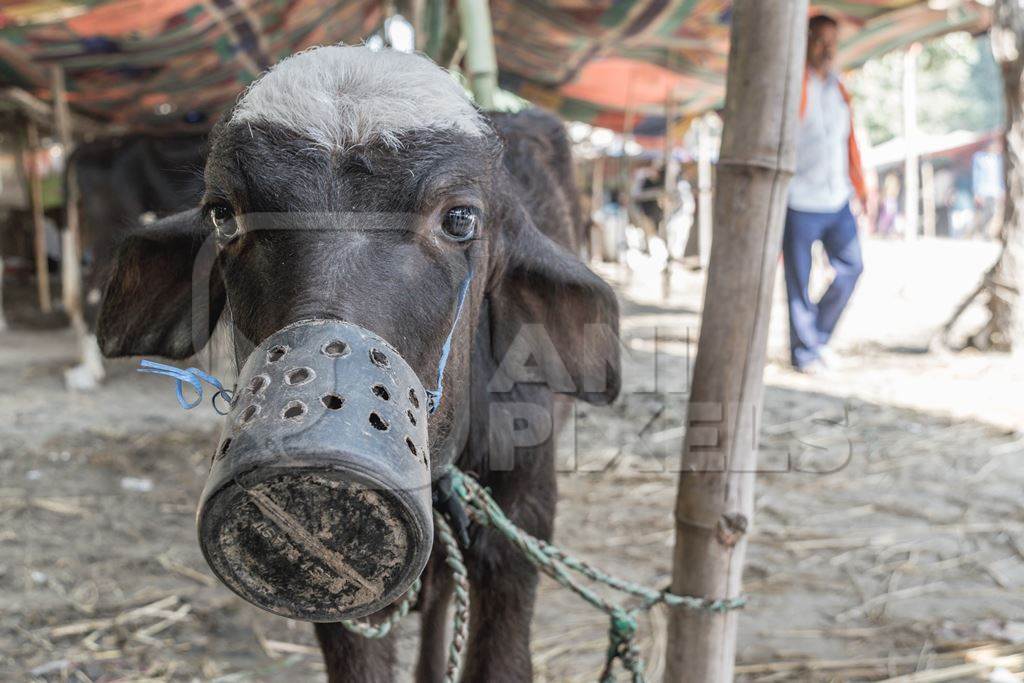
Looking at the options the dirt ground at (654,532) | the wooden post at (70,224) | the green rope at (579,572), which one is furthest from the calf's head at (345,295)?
the wooden post at (70,224)

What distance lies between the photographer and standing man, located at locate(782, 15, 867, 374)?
614cm

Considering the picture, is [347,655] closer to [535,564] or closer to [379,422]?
[535,564]

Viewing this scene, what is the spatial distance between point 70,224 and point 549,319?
20.8 ft

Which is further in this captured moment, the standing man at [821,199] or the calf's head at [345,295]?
the standing man at [821,199]

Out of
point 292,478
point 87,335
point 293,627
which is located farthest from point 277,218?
point 87,335

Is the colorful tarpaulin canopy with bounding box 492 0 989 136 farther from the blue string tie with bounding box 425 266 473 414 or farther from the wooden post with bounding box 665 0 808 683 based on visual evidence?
the blue string tie with bounding box 425 266 473 414

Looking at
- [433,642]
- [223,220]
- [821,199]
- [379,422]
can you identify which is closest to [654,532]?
[433,642]

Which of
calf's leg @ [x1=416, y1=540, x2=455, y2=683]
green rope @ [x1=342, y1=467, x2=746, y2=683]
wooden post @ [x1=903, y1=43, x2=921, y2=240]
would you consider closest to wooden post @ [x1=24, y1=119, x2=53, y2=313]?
calf's leg @ [x1=416, y1=540, x2=455, y2=683]

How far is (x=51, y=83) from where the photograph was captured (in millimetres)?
7172

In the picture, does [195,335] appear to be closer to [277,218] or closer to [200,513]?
[277,218]

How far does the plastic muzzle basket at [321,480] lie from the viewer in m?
1.19

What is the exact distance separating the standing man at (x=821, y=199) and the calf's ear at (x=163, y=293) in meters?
4.66

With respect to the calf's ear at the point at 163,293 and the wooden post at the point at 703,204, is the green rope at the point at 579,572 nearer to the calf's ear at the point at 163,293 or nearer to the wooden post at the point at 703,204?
the calf's ear at the point at 163,293

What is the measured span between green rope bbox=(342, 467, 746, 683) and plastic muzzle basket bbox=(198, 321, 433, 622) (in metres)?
0.58
